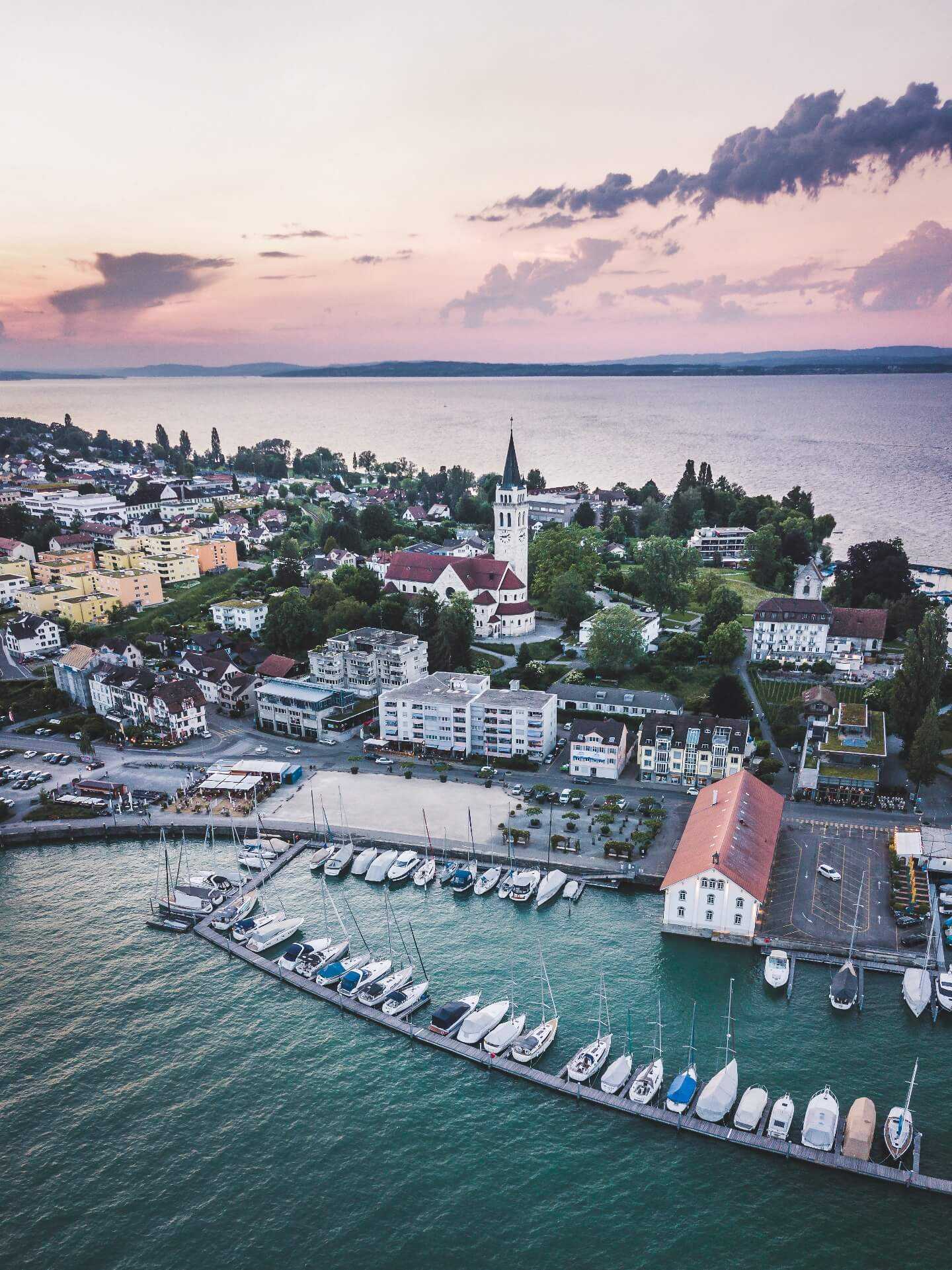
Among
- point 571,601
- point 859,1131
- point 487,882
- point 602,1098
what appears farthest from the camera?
point 571,601

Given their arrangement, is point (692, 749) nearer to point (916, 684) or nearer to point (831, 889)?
point (831, 889)

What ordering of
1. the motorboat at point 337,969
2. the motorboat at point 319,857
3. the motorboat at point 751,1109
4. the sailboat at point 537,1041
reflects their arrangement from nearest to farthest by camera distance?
the motorboat at point 751,1109
the sailboat at point 537,1041
the motorboat at point 337,969
the motorboat at point 319,857

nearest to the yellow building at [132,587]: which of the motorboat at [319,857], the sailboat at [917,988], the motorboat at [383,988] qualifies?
the motorboat at [319,857]

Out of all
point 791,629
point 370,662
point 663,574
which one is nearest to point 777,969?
point 370,662

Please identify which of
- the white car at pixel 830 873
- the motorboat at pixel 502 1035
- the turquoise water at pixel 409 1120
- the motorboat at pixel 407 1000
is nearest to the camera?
the turquoise water at pixel 409 1120

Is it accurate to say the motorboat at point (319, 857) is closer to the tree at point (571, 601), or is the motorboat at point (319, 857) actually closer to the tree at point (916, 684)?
the tree at point (916, 684)

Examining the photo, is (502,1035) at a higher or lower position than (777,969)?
lower
